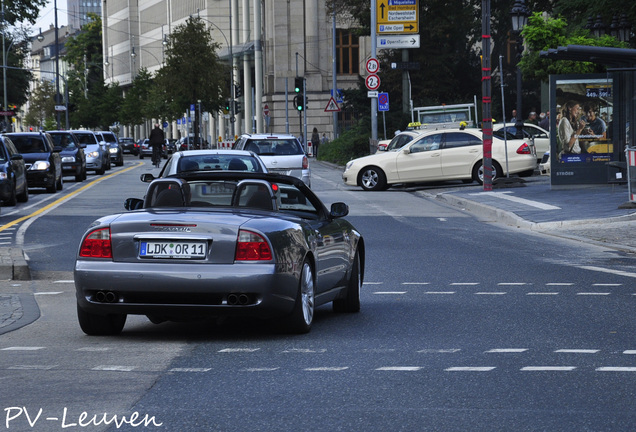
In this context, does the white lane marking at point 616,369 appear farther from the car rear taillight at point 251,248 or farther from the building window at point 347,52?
the building window at point 347,52

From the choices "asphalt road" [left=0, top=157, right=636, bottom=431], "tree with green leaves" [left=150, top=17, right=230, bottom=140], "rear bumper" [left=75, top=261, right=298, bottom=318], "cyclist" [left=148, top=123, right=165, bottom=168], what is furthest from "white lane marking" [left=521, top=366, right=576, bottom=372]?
"tree with green leaves" [left=150, top=17, right=230, bottom=140]

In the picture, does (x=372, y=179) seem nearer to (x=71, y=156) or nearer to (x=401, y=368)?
(x=71, y=156)

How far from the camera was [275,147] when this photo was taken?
30609 mm

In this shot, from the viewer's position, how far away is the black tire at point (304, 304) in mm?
9062

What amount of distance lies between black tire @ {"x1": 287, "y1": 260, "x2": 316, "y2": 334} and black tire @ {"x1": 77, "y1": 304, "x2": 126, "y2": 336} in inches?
51.9

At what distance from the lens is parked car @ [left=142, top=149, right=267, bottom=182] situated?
62.1 ft

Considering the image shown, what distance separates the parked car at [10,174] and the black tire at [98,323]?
678 inches

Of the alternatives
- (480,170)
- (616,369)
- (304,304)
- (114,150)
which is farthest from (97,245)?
(114,150)

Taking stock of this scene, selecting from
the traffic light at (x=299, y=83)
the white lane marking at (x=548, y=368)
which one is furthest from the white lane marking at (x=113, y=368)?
the traffic light at (x=299, y=83)

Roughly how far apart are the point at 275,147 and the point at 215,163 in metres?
11.8

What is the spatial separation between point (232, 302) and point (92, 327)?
123 centimetres

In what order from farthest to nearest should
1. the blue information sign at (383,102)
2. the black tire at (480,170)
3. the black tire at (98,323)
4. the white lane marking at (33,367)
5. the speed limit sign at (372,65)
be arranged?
the blue information sign at (383,102) < the speed limit sign at (372,65) < the black tire at (480,170) < the black tire at (98,323) < the white lane marking at (33,367)

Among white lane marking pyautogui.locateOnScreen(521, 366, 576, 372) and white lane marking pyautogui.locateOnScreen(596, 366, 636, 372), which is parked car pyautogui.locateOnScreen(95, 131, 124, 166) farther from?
white lane marking pyautogui.locateOnScreen(596, 366, 636, 372)

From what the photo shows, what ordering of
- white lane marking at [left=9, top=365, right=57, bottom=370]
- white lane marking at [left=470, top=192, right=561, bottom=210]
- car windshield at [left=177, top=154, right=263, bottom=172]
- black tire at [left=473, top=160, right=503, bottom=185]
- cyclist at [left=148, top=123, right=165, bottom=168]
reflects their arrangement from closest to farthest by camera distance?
white lane marking at [left=9, top=365, right=57, bottom=370]
car windshield at [left=177, top=154, right=263, bottom=172]
white lane marking at [left=470, top=192, right=561, bottom=210]
black tire at [left=473, top=160, right=503, bottom=185]
cyclist at [left=148, top=123, right=165, bottom=168]
